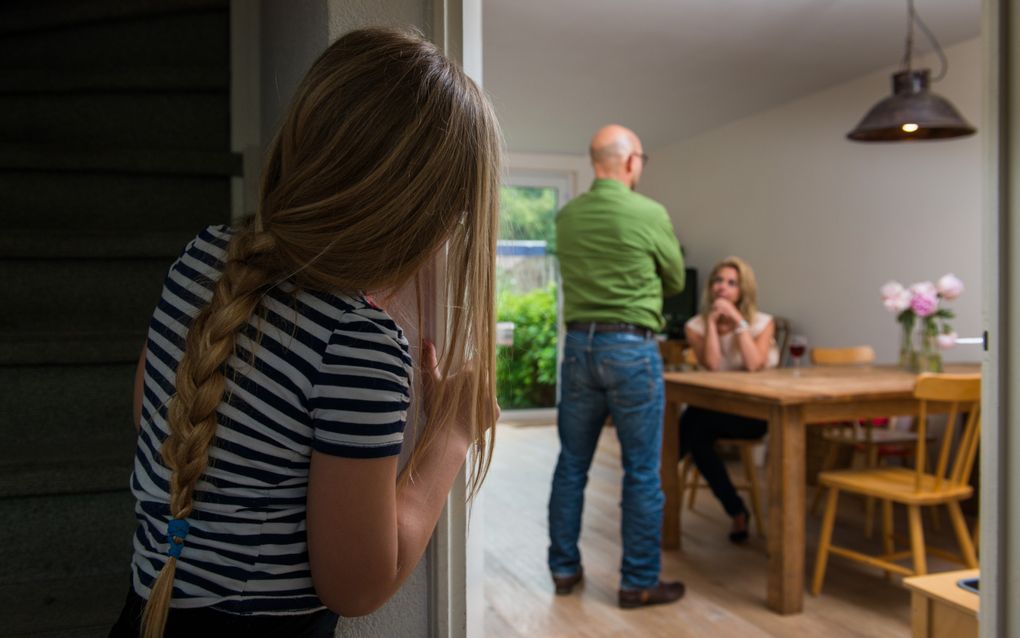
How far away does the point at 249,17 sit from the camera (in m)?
2.16

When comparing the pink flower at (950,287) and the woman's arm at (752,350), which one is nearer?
the pink flower at (950,287)

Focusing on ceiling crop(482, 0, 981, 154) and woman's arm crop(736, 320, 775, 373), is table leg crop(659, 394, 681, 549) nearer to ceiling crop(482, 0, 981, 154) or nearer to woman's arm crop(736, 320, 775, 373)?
woman's arm crop(736, 320, 775, 373)

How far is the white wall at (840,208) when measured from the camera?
15.6 feet

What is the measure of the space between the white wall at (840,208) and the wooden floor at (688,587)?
1571mm

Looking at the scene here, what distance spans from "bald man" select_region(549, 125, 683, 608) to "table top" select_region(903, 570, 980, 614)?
1.00 meters

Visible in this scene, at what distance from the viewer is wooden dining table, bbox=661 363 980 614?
2871 millimetres

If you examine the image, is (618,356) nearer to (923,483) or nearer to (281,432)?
(923,483)

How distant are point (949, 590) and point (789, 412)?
0.95 m

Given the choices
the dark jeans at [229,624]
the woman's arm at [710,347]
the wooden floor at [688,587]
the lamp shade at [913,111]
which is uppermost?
the lamp shade at [913,111]

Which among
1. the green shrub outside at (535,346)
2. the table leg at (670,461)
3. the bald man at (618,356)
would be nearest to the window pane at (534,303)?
the green shrub outside at (535,346)

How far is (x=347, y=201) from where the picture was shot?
76 centimetres

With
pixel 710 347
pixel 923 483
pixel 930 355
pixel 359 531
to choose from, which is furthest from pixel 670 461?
pixel 359 531

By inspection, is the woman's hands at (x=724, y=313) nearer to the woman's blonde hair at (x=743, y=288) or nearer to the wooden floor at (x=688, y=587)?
the woman's blonde hair at (x=743, y=288)

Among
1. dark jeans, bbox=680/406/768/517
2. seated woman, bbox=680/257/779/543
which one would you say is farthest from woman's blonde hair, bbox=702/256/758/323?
dark jeans, bbox=680/406/768/517
